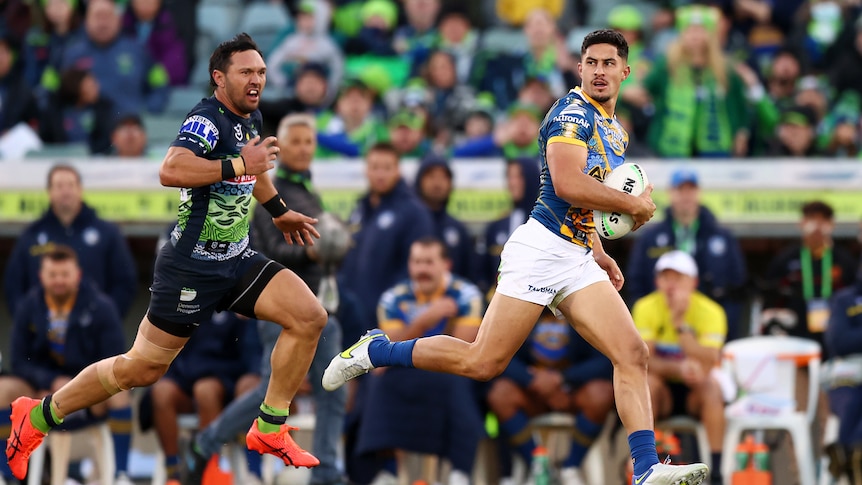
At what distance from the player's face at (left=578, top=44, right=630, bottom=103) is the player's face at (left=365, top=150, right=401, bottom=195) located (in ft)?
14.6

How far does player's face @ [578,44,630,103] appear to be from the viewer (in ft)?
28.1

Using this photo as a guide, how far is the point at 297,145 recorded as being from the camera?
10.9 m

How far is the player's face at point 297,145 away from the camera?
10.9m

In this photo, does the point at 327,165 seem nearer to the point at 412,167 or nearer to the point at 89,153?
the point at 412,167

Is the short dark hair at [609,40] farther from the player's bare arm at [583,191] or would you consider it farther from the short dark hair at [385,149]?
the short dark hair at [385,149]

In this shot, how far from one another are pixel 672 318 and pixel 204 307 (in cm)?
471

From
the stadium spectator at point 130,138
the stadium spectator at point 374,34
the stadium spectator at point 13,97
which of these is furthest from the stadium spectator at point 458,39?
the stadium spectator at point 13,97

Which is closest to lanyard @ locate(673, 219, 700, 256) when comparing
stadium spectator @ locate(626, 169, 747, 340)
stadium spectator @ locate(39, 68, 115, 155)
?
stadium spectator @ locate(626, 169, 747, 340)

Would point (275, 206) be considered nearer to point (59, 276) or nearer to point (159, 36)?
point (59, 276)

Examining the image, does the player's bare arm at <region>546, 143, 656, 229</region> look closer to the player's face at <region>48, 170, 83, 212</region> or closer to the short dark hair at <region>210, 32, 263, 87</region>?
the short dark hair at <region>210, 32, 263, 87</region>

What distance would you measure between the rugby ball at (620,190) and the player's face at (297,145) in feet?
9.70

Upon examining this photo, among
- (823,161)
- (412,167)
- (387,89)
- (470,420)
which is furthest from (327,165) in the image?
(823,161)

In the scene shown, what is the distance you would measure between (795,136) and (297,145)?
5.75 metres

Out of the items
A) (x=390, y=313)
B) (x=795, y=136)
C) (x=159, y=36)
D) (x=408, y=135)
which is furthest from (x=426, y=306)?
(x=159, y=36)
